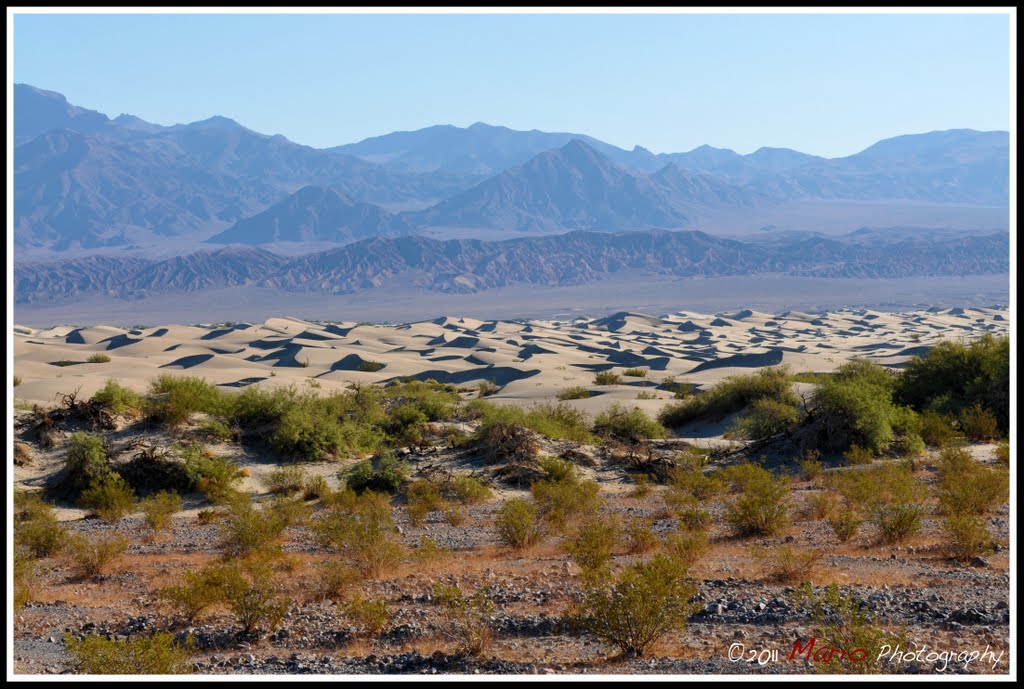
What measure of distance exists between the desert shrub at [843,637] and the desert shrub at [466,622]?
2712 millimetres

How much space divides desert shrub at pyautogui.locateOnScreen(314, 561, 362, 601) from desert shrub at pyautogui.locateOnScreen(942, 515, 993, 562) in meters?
7.26

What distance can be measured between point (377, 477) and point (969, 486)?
1072 cm

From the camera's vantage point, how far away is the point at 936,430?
20578 mm

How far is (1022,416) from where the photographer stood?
6637mm

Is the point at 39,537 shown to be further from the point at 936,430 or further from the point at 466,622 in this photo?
the point at 936,430

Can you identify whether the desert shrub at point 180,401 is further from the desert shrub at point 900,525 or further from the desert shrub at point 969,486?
the desert shrub at point 969,486

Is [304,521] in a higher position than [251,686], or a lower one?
lower

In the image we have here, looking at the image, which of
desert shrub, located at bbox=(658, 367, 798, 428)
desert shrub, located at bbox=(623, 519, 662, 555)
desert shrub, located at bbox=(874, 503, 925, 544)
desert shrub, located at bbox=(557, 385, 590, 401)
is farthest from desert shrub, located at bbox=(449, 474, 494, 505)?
desert shrub, located at bbox=(557, 385, 590, 401)

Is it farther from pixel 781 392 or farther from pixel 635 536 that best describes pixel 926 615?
pixel 781 392

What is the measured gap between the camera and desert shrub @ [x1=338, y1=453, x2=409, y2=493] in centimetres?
1831

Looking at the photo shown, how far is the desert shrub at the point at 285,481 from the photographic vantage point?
60.9ft

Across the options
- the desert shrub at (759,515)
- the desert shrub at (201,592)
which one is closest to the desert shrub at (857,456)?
the desert shrub at (759,515)

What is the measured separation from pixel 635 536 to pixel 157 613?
19.6 feet

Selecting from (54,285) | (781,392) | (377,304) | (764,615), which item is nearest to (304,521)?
(764,615)
